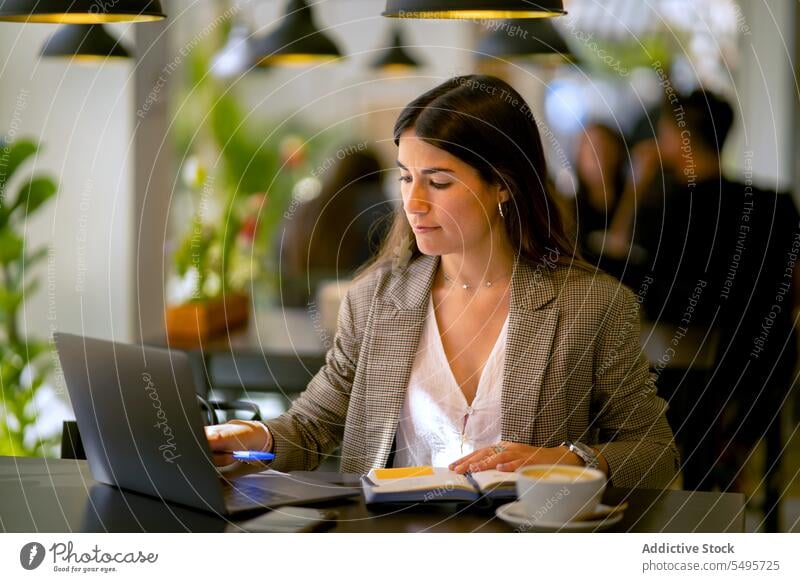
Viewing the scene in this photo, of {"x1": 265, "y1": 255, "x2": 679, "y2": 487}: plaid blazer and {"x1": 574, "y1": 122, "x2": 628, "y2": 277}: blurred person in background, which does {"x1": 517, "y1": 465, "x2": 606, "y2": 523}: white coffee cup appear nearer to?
{"x1": 265, "y1": 255, "x2": 679, "y2": 487}: plaid blazer

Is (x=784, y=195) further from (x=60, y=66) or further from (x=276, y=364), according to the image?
(x=60, y=66)

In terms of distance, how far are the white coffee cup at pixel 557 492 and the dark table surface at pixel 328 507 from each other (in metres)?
0.07

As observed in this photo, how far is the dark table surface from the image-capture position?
1.28 meters

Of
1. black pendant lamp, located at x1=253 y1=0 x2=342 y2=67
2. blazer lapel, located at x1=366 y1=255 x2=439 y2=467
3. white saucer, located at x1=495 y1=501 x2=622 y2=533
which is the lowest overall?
white saucer, located at x1=495 y1=501 x2=622 y2=533

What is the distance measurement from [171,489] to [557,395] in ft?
2.08

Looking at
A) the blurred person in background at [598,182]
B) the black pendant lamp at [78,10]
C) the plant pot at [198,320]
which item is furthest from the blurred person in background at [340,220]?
the black pendant lamp at [78,10]

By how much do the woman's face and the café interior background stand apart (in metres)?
0.51

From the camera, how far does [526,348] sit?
5.52ft

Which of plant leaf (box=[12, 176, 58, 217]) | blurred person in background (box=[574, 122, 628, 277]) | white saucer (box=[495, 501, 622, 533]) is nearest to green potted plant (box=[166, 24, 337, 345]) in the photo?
plant leaf (box=[12, 176, 58, 217])

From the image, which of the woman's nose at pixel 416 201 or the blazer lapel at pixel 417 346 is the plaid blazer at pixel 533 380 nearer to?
the blazer lapel at pixel 417 346

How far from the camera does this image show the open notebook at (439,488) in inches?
51.3

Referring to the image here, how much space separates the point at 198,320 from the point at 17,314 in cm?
47

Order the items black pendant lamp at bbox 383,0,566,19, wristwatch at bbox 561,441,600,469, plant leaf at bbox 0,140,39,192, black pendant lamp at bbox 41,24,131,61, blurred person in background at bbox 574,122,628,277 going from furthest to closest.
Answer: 1. blurred person in background at bbox 574,122,628,277
2. plant leaf at bbox 0,140,39,192
3. black pendant lamp at bbox 41,24,131,61
4. wristwatch at bbox 561,441,600,469
5. black pendant lamp at bbox 383,0,566,19

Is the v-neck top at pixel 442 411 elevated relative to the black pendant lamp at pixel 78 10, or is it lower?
lower
